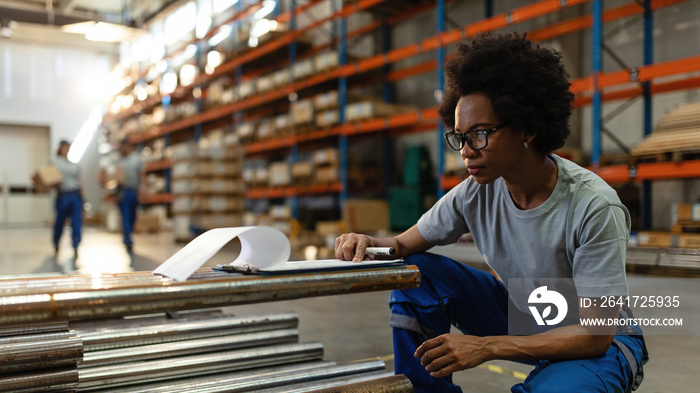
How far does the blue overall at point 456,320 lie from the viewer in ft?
4.57

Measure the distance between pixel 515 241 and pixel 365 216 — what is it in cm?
639

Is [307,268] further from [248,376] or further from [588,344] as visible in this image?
[248,376]

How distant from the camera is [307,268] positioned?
1.28 meters

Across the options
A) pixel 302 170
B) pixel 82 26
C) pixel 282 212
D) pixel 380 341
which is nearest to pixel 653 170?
pixel 380 341

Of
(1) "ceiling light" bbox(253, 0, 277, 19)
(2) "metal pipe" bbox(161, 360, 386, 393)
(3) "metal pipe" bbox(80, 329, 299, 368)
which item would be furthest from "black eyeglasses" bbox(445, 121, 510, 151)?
(1) "ceiling light" bbox(253, 0, 277, 19)

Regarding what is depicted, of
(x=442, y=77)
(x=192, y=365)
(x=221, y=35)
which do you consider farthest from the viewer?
(x=221, y=35)

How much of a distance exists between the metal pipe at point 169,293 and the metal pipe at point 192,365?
871mm

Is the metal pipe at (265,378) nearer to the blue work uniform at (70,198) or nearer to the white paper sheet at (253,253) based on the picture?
the white paper sheet at (253,253)

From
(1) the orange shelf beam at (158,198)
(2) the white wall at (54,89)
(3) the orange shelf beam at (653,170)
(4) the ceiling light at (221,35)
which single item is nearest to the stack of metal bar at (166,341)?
(3) the orange shelf beam at (653,170)

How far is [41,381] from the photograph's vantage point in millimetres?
1383

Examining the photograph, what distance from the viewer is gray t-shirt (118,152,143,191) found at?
8.39m

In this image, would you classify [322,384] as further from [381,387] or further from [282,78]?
[282,78]

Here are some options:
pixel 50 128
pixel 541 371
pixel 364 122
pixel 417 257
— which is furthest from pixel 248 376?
pixel 50 128

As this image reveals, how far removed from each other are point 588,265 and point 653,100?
226 inches
